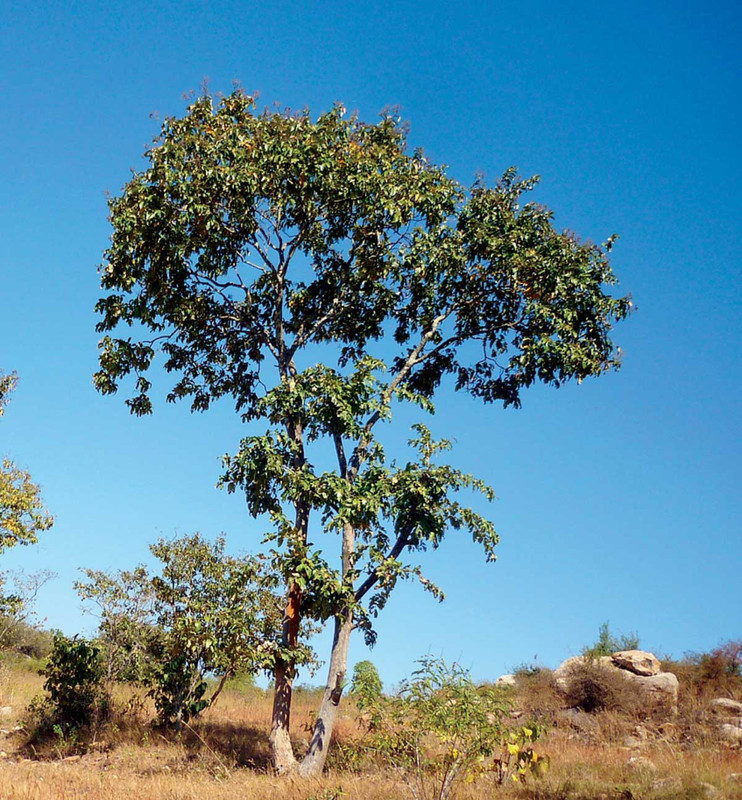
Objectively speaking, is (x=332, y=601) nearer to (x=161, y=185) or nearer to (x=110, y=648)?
(x=110, y=648)

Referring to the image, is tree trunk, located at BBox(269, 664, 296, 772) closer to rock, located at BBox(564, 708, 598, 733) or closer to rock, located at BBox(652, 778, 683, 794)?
rock, located at BBox(652, 778, 683, 794)

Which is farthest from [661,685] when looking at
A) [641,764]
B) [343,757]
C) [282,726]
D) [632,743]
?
[282,726]

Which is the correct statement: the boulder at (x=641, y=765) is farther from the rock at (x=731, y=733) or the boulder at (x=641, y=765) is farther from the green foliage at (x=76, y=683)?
the green foliage at (x=76, y=683)

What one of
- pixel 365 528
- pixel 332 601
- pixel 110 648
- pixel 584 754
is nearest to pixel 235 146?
pixel 365 528

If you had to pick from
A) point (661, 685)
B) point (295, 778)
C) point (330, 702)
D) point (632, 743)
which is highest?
point (661, 685)

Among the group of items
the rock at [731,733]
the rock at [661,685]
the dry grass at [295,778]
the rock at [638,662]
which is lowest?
the dry grass at [295,778]

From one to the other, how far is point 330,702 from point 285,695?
1091 mm

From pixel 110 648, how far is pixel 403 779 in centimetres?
1012

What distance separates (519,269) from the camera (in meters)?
20.4

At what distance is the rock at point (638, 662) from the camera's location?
24453 mm

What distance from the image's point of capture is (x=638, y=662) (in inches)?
969

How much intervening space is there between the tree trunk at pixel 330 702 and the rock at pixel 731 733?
29.8ft

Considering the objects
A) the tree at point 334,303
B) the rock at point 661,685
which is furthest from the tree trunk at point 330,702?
the rock at point 661,685

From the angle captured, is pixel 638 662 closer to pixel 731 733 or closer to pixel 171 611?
pixel 731 733
